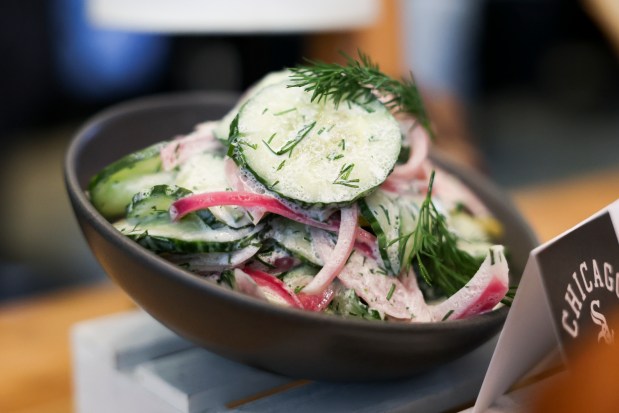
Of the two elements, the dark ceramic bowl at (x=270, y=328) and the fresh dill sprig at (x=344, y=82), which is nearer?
the dark ceramic bowl at (x=270, y=328)

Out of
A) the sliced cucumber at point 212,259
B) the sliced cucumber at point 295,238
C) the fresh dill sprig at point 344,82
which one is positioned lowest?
the sliced cucumber at point 212,259

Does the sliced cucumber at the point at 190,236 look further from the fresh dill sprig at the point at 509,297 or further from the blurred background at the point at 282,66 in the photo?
the blurred background at the point at 282,66

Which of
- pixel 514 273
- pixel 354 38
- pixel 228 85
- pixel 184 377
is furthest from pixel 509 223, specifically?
pixel 228 85

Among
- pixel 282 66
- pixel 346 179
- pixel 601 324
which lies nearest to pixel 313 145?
pixel 346 179

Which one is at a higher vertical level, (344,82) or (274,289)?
(344,82)

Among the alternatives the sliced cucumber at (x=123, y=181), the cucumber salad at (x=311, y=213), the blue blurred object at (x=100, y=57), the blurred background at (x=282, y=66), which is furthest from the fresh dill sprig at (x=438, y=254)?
the blue blurred object at (x=100, y=57)

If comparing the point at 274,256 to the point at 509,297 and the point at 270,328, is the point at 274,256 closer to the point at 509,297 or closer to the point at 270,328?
the point at 270,328

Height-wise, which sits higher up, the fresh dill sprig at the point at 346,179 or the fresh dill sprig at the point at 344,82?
the fresh dill sprig at the point at 344,82
